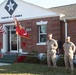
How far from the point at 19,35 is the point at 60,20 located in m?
4.05

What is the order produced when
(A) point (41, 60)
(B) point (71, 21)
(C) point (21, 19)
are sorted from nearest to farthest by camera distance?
(A) point (41, 60) < (B) point (71, 21) < (C) point (21, 19)

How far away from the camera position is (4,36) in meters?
26.5

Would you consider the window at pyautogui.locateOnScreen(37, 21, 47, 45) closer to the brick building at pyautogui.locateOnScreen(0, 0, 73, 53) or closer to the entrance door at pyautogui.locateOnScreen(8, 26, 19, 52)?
the brick building at pyautogui.locateOnScreen(0, 0, 73, 53)

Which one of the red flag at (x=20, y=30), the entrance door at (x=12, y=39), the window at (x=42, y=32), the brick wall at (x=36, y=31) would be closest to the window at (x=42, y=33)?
the window at (x=42, y=32)

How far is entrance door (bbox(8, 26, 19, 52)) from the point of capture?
1019 inches

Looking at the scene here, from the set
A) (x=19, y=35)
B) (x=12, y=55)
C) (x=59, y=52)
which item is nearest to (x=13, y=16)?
(x=19, y=35)

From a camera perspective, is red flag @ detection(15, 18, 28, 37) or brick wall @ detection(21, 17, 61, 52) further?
red flag @ detection(15, 18, 28, 37)

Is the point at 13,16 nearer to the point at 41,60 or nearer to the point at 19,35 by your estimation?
the point at 19,35

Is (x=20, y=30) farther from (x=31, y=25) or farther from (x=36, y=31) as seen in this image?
(x=36, y=31)

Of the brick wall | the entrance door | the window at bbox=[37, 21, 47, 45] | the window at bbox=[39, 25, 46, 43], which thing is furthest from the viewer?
the entrance door

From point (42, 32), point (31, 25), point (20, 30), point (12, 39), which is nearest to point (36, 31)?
point (42, 32)

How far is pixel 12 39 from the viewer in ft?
86.1

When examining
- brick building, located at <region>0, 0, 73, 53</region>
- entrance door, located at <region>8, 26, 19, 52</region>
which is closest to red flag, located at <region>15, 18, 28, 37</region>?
brick building, located at <region>0, 0, 73, 53</region>

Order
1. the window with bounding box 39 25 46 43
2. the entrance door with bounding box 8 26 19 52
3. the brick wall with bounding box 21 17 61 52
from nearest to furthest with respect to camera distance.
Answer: the brick wall with bounding box 21 17 61 52, the window with bounding box 39 25 46 43, the entrance door with bounding box 8 26 19 52
